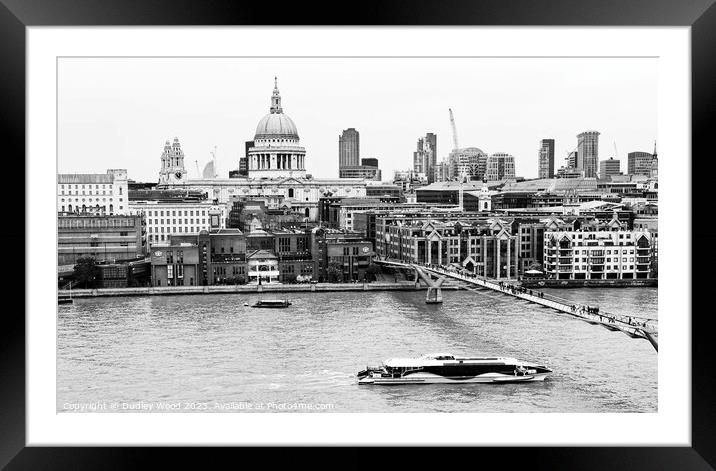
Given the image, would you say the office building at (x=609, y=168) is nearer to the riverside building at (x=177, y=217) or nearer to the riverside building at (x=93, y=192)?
the riverside building at (x=177, y=217)

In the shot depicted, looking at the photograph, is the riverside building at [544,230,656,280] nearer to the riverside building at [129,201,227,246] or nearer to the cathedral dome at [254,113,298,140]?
the cathedral dome at [254,113,298,140]

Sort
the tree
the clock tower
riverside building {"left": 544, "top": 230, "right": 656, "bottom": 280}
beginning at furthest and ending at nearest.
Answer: riverside building {"left": 544, "top": 230, "right": 656, "bottom": 280}
the tree
the clock tower

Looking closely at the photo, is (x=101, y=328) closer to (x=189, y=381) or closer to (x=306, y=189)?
(x=189, y=381)

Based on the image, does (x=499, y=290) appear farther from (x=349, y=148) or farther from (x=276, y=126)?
(x=276, y=126)

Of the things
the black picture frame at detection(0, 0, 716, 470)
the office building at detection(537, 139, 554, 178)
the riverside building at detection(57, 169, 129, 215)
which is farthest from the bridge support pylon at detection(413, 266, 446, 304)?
the black picture frame at detection(0, 0, 716, 470)

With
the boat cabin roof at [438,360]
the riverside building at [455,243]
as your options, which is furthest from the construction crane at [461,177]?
the boat cabin roof at [438,360]
